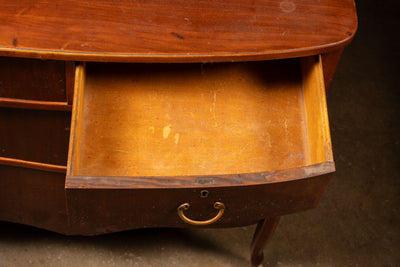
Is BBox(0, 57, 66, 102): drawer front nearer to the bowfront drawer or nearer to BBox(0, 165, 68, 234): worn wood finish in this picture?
the bowfront drawer

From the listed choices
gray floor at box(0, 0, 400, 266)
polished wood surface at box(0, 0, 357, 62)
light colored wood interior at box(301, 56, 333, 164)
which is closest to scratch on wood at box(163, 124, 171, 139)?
polished wood surface at box(0, 0, 357, 62)

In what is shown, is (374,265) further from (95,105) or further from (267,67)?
(95,105)

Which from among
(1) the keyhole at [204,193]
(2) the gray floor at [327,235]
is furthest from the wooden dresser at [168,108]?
(2) the gray floor at [327,235]

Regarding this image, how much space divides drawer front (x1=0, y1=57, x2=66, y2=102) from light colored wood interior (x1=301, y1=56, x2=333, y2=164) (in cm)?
50

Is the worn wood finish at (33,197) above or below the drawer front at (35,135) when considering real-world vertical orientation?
below

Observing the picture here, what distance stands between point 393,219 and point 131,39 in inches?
38.8

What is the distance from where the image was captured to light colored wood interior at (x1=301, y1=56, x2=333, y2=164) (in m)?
1.02

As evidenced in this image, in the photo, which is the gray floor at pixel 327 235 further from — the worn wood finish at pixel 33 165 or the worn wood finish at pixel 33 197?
the worn wood finish at pixel 33 165

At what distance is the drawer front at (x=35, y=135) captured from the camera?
1094 mm

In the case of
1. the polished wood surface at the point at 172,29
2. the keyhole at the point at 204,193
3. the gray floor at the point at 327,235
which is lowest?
the gray floor at the point at 327,235

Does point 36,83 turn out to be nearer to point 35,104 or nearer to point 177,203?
point 35,104

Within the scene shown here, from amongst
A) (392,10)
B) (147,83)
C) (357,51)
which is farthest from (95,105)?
(392,10)

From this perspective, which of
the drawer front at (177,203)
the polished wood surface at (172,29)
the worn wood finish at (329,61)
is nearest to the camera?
the drawer front at (177,203)

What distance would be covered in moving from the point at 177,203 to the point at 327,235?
73 centimetres
